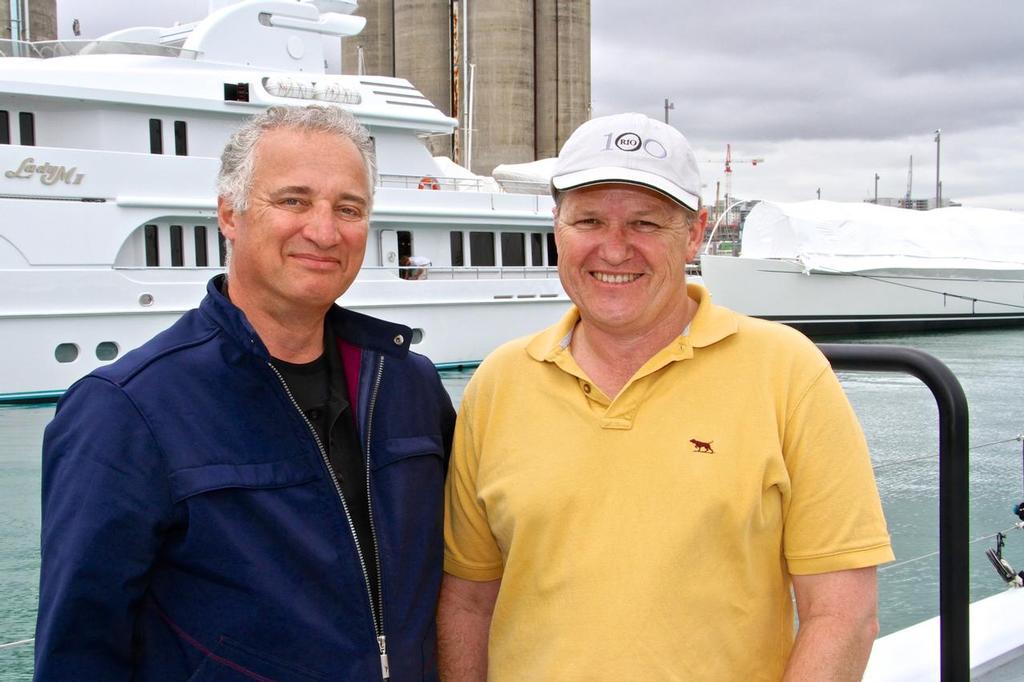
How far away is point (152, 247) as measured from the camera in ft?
44.2

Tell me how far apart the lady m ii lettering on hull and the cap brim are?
12028mm

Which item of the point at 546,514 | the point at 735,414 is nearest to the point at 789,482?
the point at 735,414

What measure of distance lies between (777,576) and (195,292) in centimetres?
1253

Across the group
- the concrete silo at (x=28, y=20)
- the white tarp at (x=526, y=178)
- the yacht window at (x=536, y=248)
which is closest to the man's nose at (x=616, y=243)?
the yacht window at (x=536, y=248)

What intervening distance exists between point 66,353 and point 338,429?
12.2 metres

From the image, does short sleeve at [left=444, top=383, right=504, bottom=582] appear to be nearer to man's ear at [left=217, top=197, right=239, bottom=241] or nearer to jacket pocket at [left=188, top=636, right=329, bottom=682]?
jacket pocket at [left=188, top=636, right=329, bottom=682]

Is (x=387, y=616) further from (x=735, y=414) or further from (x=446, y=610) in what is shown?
(x=735, y=414)

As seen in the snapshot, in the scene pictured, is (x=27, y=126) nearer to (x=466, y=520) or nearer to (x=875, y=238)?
(x=466, y=520)

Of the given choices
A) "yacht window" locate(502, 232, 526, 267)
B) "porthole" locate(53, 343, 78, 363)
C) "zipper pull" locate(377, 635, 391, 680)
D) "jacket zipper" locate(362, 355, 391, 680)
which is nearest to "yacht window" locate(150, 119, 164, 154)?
"porthole" locate(53, 343, 78, 363)

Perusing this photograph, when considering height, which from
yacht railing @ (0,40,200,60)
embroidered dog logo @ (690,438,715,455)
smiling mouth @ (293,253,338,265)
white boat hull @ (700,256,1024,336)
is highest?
yacht railing @ (0,40,200,60)

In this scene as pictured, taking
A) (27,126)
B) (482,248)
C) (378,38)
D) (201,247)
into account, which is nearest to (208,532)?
(201,247)

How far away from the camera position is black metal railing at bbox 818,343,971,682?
5.71ft

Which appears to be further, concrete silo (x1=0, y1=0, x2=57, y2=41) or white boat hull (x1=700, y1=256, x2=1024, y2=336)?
concrete silo (x1=0, y1=0, x2=57, y2=41)

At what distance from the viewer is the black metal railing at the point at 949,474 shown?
1.74 metres
